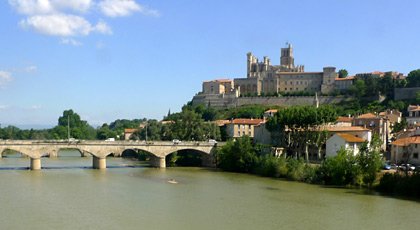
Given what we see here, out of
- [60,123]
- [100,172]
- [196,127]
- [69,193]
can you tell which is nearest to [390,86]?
[196,127]

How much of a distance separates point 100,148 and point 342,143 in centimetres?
2533

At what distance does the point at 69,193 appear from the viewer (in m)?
37.2

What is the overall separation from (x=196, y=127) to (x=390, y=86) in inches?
1774

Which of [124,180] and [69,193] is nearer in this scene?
[69,193]

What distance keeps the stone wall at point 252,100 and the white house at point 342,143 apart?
52180 mm

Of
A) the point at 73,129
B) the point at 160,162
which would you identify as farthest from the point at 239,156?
the point at 73,129

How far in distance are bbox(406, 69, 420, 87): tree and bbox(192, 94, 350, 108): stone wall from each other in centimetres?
1215

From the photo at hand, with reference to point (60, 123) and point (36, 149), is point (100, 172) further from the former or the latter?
point (60, 123)

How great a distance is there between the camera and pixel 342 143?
4984 cm

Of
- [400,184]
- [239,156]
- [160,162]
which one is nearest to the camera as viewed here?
[400,184]

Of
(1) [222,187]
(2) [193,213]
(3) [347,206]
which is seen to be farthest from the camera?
(1) [222,187]

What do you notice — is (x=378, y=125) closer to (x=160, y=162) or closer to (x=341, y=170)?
(x=341, y=170)

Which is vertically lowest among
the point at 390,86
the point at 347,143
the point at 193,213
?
the point at 193,213

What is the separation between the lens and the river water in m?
27.7
